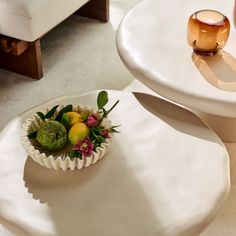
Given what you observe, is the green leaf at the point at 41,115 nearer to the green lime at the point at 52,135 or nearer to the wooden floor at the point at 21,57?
the green lime at the point at 52,135

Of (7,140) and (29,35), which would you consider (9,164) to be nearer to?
(7,140)

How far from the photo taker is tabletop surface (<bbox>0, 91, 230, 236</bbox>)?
1238 millimetres

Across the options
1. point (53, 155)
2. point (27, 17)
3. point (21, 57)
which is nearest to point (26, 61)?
point (21, 57)

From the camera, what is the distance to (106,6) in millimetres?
2848

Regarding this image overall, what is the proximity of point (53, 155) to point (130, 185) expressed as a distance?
9.2 inches

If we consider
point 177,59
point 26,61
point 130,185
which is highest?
point 177,59

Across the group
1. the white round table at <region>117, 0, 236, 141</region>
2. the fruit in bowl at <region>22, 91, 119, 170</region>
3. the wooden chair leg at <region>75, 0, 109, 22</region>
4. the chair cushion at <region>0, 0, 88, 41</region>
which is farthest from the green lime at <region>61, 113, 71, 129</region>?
the wooden chair leg at <region>75, 0, 109, 22</region>

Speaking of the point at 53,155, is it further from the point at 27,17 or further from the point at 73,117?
the point at 27,17

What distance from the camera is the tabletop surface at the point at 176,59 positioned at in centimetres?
152

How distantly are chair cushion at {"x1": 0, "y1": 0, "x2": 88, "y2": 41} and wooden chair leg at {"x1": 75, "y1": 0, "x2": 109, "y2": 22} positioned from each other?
58 centimetres

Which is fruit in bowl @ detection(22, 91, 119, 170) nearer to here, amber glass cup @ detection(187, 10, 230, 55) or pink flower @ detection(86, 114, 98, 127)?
pink flower @ detection(86, 114, 98, 127)

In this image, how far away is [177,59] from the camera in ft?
5.43

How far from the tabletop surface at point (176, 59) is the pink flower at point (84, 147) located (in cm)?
33

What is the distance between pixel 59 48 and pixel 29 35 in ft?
1.60
